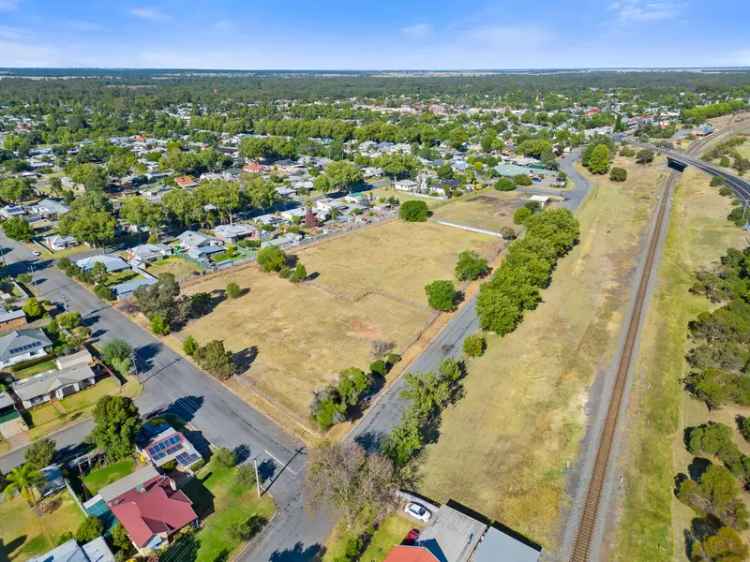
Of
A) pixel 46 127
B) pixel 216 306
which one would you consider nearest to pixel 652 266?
pixel 216 306

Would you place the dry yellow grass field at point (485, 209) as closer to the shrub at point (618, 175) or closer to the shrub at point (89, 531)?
the shrub at point (618, 175)

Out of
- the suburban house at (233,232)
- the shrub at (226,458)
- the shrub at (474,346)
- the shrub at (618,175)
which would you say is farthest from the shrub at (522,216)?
the shrub at (226,458)

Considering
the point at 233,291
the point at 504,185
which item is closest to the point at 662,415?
the point at 233,291

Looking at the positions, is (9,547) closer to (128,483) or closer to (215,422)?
(128,483)

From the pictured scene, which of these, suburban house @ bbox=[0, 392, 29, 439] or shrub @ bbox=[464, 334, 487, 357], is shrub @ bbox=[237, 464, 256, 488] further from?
shrub @ bbox=[464, 334, 487, 357]

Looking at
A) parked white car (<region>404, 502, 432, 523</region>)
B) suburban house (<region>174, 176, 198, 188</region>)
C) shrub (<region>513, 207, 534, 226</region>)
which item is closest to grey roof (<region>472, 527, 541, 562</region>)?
parked white car (<region>404, 502, 432, 523</region>)

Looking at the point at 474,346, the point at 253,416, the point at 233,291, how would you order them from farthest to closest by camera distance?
the point at 233,291 → the point at 474,346 → the point at 253,416

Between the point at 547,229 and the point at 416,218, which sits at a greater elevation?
the point at 547,229

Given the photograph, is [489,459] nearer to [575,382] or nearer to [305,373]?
[575,382]
